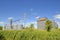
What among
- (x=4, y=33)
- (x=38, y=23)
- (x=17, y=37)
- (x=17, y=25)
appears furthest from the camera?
(x=17, y=25)

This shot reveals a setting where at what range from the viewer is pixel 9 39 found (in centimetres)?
1351

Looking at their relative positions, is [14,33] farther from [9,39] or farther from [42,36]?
[42,36]

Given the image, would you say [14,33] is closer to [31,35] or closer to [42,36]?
[31,35]

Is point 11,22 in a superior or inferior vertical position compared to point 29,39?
superior

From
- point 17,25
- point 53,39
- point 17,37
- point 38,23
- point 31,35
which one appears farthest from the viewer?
A: point 17,25

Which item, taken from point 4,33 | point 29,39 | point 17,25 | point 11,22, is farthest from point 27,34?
point 11,22

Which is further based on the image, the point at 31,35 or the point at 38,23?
the point at 38,23

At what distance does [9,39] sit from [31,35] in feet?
12.1

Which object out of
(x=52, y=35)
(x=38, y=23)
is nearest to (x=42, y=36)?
(x=52, y=35)

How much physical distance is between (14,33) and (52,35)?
191 inches

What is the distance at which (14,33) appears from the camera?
12781mm

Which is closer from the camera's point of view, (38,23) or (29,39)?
(29,39)

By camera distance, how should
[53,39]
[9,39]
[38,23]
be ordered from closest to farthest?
1. [53,39]
2. [9,39]
3. [38,23]

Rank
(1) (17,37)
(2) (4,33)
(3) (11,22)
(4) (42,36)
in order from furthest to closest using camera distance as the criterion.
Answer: (3) (11,22)
(2) (4,33)
(1) (17,37)
(4) (42,36)
